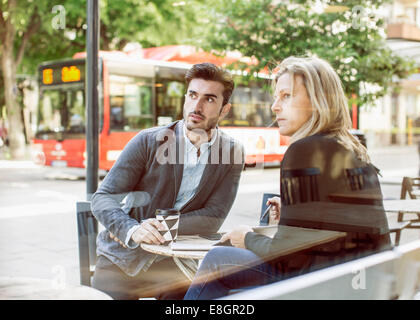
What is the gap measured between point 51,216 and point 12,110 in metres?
10.1

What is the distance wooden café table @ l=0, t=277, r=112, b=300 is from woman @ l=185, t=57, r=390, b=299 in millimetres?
554

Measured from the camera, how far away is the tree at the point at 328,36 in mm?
5910

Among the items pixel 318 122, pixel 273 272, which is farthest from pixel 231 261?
pixel 318 122

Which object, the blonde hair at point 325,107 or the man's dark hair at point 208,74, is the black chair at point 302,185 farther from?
the man's dark hair at point 208,74

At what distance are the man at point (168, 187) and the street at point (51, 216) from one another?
9.1 inches

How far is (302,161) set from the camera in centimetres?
178

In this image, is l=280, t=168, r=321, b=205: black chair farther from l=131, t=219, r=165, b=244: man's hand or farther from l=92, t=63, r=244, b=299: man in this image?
l=92, t=63, r=244, b=299: man

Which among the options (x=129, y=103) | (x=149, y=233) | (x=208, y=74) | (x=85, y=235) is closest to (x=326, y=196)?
(x=149, y=233)

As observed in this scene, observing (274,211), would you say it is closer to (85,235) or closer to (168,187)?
(168,187)

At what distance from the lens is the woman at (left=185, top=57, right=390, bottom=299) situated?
179 cm

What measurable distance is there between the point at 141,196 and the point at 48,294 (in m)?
1.17

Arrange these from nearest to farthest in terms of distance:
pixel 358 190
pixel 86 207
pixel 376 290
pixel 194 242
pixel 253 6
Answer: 1. pixel 376 290
2. pixel 358 190
3. pixel 194 242
4. pixel 86 207
5. pixel 253 6

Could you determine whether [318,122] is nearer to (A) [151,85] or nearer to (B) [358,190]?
(B) [358,190]

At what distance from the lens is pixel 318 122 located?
74.2 inches
